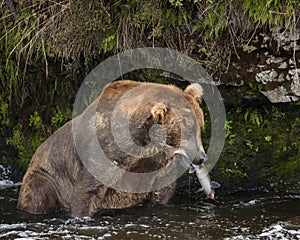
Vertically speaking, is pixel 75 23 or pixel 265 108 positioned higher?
pixel 75 23

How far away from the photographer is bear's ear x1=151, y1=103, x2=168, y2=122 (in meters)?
5.32

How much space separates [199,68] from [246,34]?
57 cm

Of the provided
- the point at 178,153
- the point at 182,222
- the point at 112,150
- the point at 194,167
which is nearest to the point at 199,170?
the point at 194,167

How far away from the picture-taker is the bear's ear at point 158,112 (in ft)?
17.4

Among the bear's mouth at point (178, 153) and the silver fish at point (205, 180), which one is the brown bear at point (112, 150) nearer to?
the bear's mouth at point (178, 153)

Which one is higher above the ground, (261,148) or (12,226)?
(261,148)

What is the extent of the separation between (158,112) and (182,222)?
3.21 feet

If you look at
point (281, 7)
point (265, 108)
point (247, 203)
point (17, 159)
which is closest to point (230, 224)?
point (247, 203)

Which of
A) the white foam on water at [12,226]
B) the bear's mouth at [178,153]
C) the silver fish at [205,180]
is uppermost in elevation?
the bear's mouth at [178,153]

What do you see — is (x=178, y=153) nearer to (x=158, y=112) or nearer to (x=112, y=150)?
(x=158, y=112)

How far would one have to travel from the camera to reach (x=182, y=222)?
5.50 m

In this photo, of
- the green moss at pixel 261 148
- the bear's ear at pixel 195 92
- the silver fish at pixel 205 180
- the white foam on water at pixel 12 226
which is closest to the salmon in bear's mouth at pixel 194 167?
the silver fish at pixel 205 180

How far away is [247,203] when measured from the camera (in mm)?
6012

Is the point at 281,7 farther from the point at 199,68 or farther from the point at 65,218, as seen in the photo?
the point at 65,218
